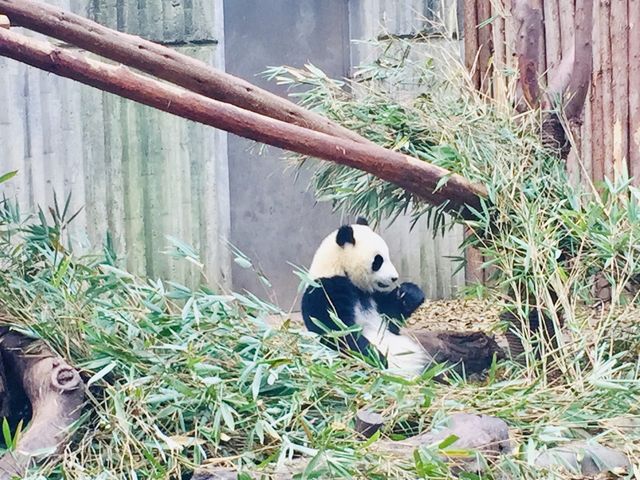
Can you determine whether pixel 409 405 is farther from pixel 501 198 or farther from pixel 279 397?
pixel 501 198

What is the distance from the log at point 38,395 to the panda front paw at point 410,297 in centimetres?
185

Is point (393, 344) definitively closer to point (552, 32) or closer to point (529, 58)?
point (529, 58)

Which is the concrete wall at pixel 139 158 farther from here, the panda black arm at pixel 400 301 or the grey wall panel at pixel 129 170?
the panda black arm at pixel 400 301

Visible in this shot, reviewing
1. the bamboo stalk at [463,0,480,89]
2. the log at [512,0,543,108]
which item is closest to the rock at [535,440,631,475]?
the log at [512,0,543,108]

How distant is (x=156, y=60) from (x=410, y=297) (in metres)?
1.64

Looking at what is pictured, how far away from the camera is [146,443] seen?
8.93 ft

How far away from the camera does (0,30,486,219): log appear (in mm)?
3010

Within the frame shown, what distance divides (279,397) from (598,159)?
9.51ft

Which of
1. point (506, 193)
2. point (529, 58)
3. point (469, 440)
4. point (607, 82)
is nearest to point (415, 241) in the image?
→ point (607, 82)

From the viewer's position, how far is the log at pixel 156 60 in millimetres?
3500

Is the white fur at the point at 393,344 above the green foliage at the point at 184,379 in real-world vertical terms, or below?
below

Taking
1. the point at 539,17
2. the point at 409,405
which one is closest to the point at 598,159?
the point at 539,17

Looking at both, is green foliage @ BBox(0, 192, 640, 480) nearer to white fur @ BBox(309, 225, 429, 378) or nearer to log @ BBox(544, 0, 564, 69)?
white fur @ BBox(309, 225, 429, 378)

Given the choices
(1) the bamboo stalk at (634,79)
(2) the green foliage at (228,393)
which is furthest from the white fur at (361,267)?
(1) the bamboo stalk at (634,79)
